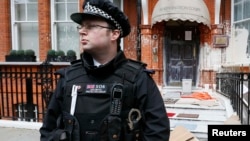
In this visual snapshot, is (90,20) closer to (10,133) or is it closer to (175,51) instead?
(10,133)

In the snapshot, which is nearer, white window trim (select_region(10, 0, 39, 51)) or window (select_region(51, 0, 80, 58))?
window (select_region(51, 0, 80, 58))

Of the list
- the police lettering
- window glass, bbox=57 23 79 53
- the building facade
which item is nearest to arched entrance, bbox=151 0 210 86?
the building facade

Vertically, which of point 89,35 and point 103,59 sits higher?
point 89,35

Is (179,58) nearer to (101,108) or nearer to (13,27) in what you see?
(13,27)

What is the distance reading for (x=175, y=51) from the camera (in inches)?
381

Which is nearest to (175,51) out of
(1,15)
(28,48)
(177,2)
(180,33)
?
(180,33)

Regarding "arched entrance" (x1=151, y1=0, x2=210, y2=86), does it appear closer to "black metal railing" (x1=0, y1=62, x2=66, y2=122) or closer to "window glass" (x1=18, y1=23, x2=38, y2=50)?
"black metal railing" (x1=0, y1=62, x2=66, y2=122)

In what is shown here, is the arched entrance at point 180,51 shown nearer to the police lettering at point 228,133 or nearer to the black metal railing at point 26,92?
the black metal railing at point 26,92

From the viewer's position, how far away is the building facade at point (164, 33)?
8.77 metres

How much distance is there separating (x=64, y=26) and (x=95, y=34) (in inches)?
320

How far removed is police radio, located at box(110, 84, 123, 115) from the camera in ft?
5.59

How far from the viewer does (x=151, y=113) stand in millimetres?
1749

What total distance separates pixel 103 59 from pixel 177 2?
7.00 metres

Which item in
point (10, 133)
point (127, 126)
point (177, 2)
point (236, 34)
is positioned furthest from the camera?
point (236, 34)
